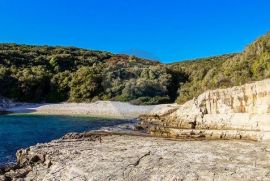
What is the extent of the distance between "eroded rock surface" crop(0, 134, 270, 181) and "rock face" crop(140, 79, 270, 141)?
2.68m

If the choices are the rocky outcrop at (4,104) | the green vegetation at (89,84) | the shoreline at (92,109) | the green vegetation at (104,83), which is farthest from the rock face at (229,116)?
the rocky outcrop at (4,104)

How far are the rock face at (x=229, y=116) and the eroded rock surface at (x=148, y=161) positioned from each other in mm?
2679

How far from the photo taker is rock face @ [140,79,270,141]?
19984 mm

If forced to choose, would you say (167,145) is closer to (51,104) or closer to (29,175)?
(29,175)

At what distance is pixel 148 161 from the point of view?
14633 mm

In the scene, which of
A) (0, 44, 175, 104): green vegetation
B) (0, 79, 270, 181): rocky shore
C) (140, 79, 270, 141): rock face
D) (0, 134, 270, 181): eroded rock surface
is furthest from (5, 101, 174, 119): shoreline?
(0, 134, 270, 181): eroded rock surface

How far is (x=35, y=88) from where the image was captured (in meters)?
65.1

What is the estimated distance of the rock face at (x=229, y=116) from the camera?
65.6ft

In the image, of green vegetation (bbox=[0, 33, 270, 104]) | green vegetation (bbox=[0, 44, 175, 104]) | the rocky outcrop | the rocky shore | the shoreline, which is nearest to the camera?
the rocky shore

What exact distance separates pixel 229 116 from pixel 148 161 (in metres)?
10.1

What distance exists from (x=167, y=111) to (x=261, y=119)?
2022cm

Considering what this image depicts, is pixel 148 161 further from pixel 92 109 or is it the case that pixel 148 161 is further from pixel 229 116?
pixel 92 109

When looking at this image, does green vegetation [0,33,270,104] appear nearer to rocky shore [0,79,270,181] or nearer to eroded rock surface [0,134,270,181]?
rocky shore [0,79,270,181]

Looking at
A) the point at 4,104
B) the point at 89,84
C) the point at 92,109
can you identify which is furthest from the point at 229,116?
the point at 4,104
